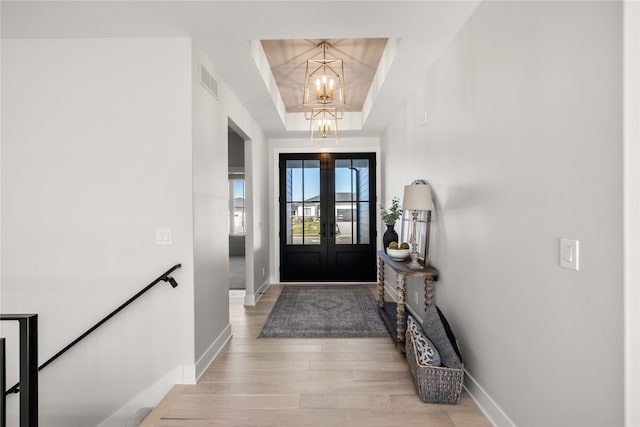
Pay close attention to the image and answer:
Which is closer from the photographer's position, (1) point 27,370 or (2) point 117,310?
(1) point 27,370

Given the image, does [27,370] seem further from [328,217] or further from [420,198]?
[328,217]

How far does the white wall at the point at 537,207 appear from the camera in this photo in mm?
1198

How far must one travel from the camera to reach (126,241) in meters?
2.55

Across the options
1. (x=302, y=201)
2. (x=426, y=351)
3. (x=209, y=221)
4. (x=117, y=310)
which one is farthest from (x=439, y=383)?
(x=302, y=201)

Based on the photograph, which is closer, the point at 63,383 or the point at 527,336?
the point at 527,336

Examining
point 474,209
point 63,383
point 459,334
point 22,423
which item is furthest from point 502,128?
point 63,383

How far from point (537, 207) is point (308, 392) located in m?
1.82

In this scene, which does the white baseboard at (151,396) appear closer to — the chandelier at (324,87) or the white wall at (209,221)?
the white wall at (209,221)

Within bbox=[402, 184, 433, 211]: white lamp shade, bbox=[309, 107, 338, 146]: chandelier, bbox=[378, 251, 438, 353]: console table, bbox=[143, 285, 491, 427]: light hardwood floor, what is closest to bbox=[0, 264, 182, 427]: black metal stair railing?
bbox=[143, 285, 491, 427]: light hardwood floor

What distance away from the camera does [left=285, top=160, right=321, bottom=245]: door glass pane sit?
601cm

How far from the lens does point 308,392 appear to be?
2.38m

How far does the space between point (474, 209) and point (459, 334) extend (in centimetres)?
93
